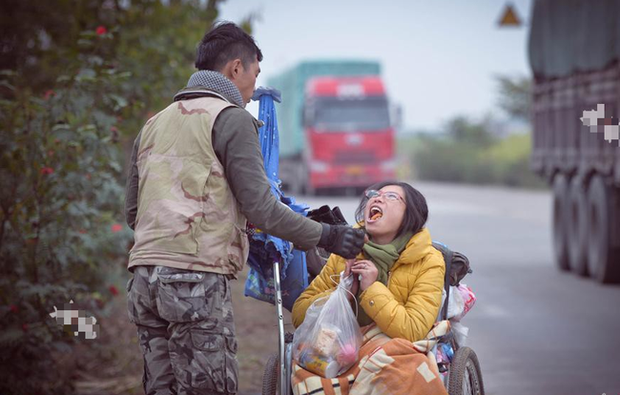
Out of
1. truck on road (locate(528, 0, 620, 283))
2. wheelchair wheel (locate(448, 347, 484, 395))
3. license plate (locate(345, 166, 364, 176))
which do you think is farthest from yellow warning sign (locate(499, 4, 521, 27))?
wheelchair wheel (locate(448, 347, 484, 395))

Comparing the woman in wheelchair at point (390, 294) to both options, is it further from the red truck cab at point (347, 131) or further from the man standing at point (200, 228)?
the red truck cab at point (347, 131)

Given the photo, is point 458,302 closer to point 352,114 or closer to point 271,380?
point 271,380

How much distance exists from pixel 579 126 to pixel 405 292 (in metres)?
10.6

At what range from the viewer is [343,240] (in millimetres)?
4398

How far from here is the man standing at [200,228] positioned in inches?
Answer: 167

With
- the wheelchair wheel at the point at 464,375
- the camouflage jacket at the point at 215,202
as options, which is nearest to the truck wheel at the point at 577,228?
the wheelchair wheel at the point at 464,375

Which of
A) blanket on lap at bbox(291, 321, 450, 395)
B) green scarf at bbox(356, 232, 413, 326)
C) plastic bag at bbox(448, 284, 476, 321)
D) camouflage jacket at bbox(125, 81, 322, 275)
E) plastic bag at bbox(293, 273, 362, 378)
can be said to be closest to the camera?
camouflage jacket at bbox(125, 81, 322, 275)

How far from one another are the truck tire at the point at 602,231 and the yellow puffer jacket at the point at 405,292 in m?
9.18

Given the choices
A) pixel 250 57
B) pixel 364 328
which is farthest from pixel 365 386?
pixel 250 57

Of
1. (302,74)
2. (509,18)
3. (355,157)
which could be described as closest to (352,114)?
(355,157)

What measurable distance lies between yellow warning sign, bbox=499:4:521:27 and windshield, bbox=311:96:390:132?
8.24 m

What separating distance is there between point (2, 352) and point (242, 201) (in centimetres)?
247

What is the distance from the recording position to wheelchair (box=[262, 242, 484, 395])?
4.57 meters

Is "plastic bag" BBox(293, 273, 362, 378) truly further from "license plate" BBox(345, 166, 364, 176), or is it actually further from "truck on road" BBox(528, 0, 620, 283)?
"license plate" BBox(345, 166, 364, 176)
